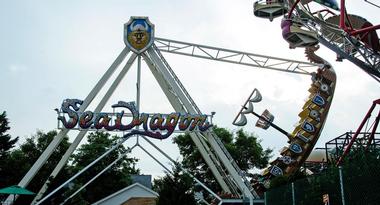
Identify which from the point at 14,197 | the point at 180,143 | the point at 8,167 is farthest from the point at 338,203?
the point at 180,143

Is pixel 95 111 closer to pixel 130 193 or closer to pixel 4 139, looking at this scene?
pixel 130 193

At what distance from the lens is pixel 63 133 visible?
95.9ft

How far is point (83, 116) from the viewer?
94.5ft

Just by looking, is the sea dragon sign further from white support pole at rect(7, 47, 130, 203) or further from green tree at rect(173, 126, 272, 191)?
green tree at rect(173, 126, 272, 191)

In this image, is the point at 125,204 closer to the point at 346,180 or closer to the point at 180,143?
the point at 180,143

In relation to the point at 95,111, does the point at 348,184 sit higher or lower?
lower

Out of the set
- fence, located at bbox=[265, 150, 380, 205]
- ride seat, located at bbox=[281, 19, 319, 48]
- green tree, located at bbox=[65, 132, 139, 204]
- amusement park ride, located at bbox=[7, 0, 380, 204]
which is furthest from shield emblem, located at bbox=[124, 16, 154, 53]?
green tree, located at bbox=[65, 132, 139, 204]

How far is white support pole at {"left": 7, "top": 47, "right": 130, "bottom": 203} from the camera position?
2827 centimetres

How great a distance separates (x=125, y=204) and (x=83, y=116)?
16.7 metres

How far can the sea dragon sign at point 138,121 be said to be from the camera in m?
28.8

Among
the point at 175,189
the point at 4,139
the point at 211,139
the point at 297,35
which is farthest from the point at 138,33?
the point at 4,139

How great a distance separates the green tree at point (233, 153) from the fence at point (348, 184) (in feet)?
130

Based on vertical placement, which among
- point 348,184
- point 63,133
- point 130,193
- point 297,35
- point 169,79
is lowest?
point 348,184

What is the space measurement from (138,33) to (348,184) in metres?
21.3
